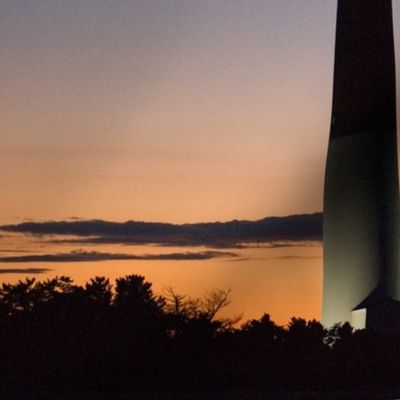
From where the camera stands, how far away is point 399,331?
55.3 metres

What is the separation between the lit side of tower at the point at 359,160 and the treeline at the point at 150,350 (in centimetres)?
531

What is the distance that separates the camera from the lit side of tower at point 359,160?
5881 centimetres

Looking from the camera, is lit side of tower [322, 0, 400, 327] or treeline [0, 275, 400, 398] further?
lit side of tower [322, 0, 400, 327]

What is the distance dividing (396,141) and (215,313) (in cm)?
1079

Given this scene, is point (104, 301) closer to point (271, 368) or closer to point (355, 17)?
point (271, 368)

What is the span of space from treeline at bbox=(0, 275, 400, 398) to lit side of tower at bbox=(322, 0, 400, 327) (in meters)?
5.31

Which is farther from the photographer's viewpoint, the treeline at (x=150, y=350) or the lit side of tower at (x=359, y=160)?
the lit side of tower at (x=359, y=160)

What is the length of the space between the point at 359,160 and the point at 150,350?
611 inches

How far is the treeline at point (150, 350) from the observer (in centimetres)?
4588

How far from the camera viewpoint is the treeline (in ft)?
151

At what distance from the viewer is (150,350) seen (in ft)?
157

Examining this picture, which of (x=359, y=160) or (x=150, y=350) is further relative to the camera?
(x=359, y=160)

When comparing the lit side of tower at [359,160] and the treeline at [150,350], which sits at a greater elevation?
the lit side of tower at [359,160]

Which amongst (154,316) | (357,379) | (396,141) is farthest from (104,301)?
(396,141)
